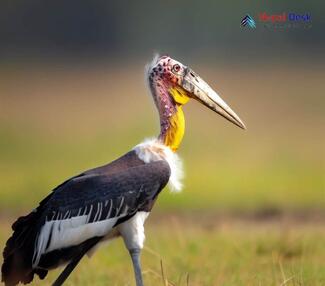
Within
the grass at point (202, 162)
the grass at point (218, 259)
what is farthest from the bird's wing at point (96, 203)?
the grass at point (202, 162)

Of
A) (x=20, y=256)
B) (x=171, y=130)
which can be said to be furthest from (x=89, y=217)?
(x=171, y=130)

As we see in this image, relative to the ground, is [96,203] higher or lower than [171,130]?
lower

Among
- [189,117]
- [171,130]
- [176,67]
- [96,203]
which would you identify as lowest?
[96,203]

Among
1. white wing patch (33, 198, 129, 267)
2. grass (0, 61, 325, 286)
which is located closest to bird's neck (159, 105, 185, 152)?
grass (0, 61, 325, 286)

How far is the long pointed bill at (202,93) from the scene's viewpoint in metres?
7.51

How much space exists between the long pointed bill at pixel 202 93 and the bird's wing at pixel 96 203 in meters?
0.49

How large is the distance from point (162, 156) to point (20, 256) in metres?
0.89

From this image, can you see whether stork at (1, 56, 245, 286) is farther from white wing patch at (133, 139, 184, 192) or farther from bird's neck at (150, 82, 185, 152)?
bird's neck at (150, 82, 185, 152)

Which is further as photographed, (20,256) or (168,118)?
(168,118)

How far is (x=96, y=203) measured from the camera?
7.20 metres

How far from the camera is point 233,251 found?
31.7ft

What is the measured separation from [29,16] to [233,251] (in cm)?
1404

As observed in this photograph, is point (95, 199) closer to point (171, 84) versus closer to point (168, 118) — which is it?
point (168, 118)

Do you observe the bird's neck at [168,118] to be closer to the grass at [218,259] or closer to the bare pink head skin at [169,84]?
the bare pink head skin at [169,84]
